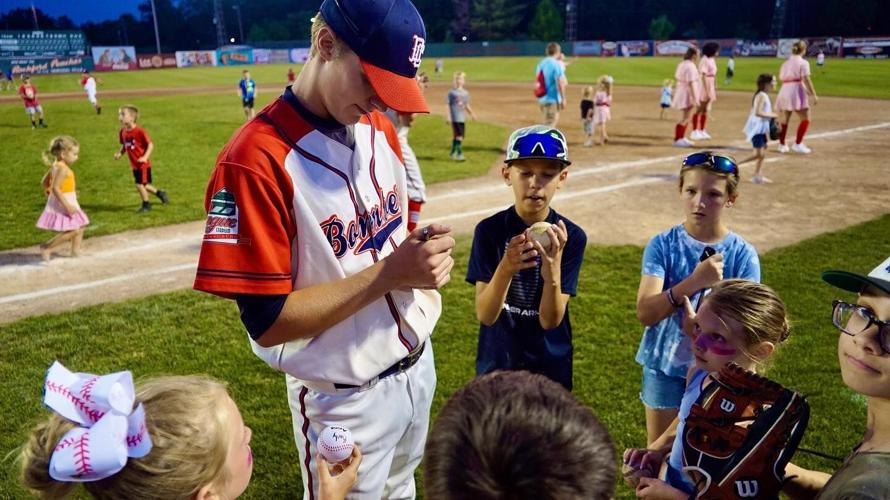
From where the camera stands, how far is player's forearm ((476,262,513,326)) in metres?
2.72

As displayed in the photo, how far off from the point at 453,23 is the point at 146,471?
86.8 metres

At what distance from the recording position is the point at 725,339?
2381mm

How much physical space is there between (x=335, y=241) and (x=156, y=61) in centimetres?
7074

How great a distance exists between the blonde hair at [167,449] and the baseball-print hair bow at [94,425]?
0.26 feet

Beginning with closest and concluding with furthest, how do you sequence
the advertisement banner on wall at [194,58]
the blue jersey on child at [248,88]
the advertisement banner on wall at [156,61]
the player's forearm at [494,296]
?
the player's forearm at [494,296], the blue jersey on child at [248,88], the advertisement banner on wall at [156,61], the advertisement banner on wall at [194,58]

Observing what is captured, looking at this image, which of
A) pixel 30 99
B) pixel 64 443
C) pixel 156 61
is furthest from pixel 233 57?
pixel 64 443

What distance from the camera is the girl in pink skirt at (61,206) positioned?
7758 mm

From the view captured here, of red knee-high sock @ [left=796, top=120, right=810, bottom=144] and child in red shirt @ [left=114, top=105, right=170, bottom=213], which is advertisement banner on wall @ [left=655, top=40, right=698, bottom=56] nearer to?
red knee-high sock @ [left=796, top=120, right=810, bottom=144]

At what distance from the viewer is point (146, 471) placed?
1699mm

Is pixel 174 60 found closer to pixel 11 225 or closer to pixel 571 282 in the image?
pixel 11 225

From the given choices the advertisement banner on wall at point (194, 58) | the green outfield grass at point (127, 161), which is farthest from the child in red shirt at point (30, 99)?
the advertisement banner on wall at point (194, 58)

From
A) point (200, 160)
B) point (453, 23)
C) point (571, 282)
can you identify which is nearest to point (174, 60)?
point (453, 23)

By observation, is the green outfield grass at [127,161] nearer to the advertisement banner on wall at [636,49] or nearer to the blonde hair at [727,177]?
the blonde hair at [727,177]

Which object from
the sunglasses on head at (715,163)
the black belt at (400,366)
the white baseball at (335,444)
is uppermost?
the sunglasses on head at (715,163)
